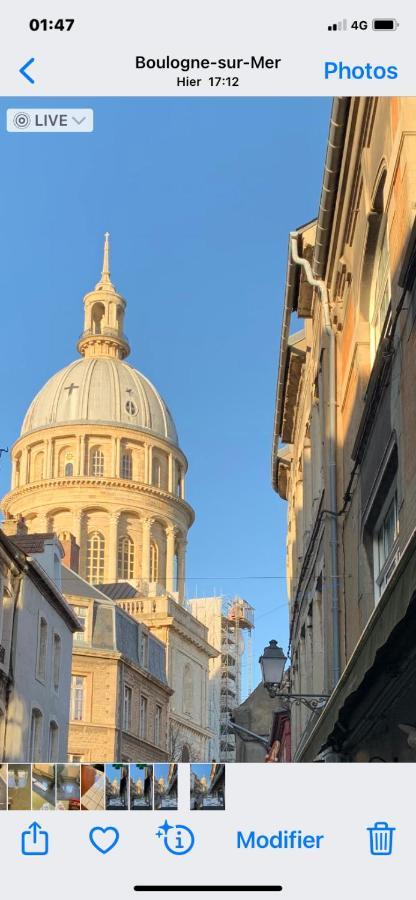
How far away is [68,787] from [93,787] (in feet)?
0.37

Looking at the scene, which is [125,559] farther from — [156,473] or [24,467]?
[24,467]

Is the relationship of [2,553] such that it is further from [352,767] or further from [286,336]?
[352,767]

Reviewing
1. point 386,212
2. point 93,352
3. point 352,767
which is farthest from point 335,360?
point 93,352

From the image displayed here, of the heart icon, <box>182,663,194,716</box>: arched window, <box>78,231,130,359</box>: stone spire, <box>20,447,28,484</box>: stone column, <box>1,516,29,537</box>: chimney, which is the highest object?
<box>78,231,130,359</box>: stone spire

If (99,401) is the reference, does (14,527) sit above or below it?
below

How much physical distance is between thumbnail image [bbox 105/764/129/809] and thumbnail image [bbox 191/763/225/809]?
30 centimetres

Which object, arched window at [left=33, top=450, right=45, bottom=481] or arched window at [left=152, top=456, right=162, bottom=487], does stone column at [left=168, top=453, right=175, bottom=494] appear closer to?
arched window at [left=152, top=456, right=162, bottom=487]

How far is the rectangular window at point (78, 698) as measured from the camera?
46625mm

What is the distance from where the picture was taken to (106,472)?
79.3 m

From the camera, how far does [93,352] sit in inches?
3339

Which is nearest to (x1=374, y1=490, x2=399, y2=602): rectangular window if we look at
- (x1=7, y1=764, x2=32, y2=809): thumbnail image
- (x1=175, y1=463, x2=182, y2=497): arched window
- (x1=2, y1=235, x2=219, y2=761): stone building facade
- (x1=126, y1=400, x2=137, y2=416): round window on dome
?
(x1=7, y1=764, x2=32, y2=809): thumbnail image

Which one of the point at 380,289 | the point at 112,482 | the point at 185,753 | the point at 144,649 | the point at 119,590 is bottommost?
the point at 185,753

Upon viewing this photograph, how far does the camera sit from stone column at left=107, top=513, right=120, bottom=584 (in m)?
77.6

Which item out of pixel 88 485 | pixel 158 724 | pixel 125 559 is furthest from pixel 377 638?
pixel 125 559
